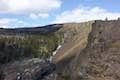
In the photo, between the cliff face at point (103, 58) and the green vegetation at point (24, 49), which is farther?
the green vegetation at point (24, 49)

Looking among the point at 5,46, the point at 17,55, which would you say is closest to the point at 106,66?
the point at 17,55

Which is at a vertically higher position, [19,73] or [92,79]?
[92,79]

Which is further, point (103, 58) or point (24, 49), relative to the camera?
point (24, 49)

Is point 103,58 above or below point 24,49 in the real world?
above

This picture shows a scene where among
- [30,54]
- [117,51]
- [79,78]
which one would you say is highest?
[117,51]

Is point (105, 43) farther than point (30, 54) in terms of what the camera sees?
No

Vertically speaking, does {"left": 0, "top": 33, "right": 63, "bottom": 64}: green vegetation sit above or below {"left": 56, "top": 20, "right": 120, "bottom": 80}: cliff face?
below

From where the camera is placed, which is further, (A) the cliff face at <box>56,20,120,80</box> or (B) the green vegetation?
(B) the green vegetation

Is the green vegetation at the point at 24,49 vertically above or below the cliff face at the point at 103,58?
below

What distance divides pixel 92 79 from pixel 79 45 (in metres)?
27.3

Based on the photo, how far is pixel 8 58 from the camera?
159 metres

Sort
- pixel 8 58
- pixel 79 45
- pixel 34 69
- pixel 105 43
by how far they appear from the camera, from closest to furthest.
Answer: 1. pixel 105 43
2. pixel 79 45
3. pixel 34 69
4. pixel 8 58

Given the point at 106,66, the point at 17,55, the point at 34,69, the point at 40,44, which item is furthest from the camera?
the point at 40,44

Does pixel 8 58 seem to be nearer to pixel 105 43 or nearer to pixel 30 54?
pixel 30 54
